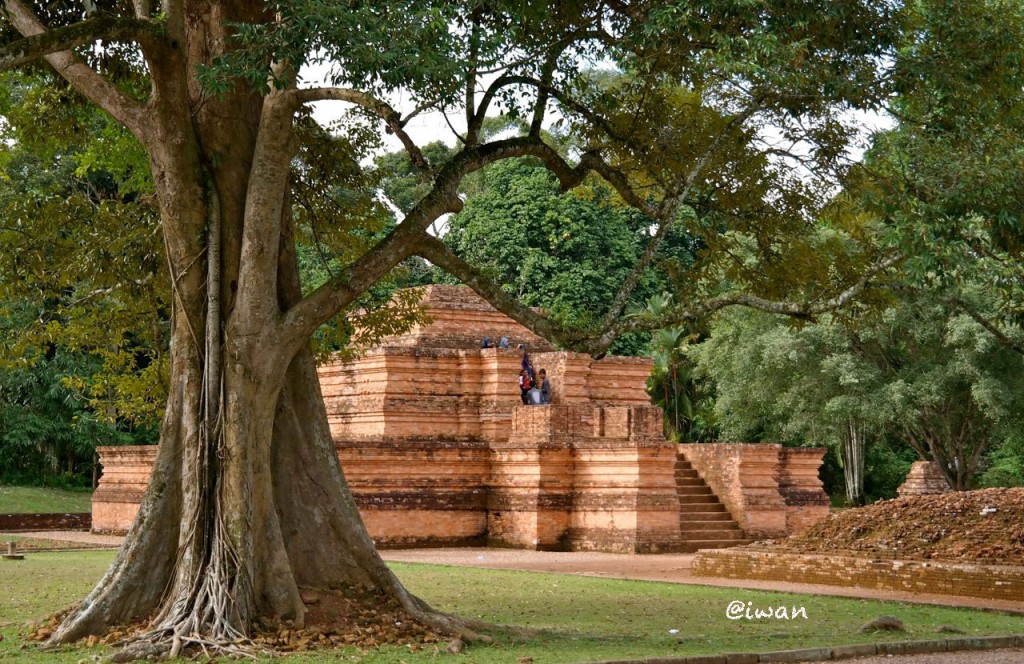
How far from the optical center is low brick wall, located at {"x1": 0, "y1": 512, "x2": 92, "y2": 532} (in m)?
27.2

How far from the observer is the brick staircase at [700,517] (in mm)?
22375

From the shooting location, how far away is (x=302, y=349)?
11.1 metres

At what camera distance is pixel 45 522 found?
27.8 m

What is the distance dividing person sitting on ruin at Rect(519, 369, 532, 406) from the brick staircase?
10.0 feet

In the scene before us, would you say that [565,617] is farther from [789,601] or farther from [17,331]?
[17,331]

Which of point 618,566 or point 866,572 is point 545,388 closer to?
point 618,566

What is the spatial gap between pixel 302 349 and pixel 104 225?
334 centimetres

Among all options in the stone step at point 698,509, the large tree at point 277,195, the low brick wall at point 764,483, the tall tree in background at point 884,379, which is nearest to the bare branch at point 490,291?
the large tree at point 277,195

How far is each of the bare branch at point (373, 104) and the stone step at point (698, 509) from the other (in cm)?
1413

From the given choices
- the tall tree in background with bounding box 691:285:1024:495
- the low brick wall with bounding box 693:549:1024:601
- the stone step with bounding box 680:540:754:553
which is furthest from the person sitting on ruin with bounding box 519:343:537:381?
the tall tree in background with bounding box 691:285:1024:495

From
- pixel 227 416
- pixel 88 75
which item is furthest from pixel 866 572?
pixel 88 75

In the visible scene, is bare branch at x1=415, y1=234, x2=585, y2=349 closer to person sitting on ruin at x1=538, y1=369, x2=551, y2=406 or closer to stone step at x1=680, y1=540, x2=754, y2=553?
stone step at x1=680, y1=540, x2=754, y2=553

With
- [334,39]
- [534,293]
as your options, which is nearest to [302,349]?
[334,39]

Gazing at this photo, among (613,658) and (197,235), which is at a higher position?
(197,235)
